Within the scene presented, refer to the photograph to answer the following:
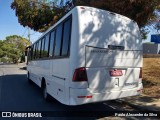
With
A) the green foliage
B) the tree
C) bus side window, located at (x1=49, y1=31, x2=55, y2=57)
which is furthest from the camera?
the green foliage

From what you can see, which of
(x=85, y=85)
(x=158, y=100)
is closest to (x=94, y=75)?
(x=85, y=85)

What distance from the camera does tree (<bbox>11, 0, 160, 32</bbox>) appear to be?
12666 millimetres

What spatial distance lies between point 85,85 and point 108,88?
730 millimetres

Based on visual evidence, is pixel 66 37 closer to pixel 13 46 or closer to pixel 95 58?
pixel 95 58

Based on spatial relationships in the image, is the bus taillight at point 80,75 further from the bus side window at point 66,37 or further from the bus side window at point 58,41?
the bus side window at point 58,41

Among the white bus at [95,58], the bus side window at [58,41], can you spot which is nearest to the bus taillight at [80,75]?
the white bus at [95,58]

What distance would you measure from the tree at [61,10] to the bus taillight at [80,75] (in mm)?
5824

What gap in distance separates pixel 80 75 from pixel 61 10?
13479mm

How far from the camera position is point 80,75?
7285mm

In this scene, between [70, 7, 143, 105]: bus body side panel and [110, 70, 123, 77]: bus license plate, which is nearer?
[70, 7, 143, 105]: bus body side panel

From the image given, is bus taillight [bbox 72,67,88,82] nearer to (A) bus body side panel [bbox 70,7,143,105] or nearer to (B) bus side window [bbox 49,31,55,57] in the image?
(A) bus body side panel [bbox 70,7,143,105]

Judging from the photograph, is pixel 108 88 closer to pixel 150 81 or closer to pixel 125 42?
pixel 125 42

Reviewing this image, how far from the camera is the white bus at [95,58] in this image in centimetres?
730

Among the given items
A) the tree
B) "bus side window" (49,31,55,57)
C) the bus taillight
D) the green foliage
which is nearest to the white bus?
the bus taillight
